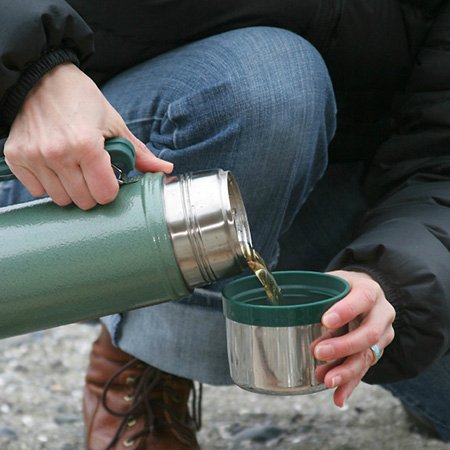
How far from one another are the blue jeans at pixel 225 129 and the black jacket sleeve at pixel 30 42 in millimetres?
241

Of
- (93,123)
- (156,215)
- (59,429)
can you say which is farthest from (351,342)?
(59,429)

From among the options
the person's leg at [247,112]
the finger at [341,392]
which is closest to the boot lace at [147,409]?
the person's leg at [247,112]

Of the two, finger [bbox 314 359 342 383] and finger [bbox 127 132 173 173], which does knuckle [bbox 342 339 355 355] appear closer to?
finger [bbox 314 359 342 383]

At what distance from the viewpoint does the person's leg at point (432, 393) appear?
1539 millimetres

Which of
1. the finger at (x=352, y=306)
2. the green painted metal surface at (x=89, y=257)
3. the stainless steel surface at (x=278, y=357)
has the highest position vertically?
the green painted metal surface at (x=89, y=257)

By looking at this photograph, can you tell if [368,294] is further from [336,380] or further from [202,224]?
[202,224]

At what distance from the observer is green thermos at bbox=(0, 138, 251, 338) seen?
1.11m

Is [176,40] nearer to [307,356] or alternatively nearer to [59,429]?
[307,356]

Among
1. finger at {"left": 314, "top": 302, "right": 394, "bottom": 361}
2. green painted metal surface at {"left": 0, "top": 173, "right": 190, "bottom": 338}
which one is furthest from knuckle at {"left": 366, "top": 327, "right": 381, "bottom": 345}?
green painted metal surface at {"left": 0, "top": 173, "right": 190, "bottom": 338}

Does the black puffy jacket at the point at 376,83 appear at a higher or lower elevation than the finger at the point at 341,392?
higher

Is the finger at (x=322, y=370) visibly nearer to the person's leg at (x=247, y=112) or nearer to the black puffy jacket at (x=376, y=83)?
→ the black puffy jacket at (x=376, y=83)

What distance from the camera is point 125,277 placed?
3.67ft

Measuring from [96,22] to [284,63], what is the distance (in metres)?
0.29

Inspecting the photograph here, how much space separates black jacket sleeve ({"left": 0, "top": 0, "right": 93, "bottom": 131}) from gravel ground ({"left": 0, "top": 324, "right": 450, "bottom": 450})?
753 millimetres
